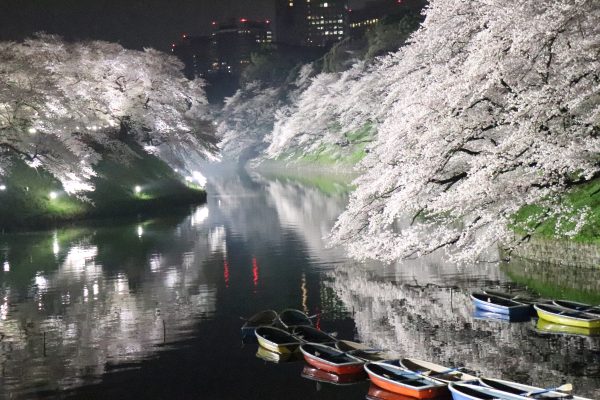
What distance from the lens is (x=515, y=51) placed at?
23.3 metres

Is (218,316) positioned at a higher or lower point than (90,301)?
lower

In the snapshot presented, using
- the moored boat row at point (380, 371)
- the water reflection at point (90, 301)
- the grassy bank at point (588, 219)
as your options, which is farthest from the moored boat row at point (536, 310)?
the water reflection at point (90, 301)

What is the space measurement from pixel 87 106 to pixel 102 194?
25.7ft

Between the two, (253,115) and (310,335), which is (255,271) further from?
(253,115)

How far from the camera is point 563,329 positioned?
69.1 feet

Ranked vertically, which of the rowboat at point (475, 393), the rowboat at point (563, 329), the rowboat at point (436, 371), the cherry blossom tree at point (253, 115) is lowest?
the rowboat at point (475, 393)

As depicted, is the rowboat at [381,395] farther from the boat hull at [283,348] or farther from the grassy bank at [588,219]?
the grassy bank at [588,219]

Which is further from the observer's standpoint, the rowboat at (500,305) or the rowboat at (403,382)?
the rowboat at (500,305)

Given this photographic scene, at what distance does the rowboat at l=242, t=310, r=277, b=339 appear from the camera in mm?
22578

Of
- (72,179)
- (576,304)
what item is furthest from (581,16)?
(72,179)

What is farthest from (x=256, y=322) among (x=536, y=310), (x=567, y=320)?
(x=567, y=320)

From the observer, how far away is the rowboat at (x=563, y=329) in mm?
20609

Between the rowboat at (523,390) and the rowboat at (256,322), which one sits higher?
the rowboat at (256,322)

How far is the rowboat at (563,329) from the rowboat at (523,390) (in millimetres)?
5799
